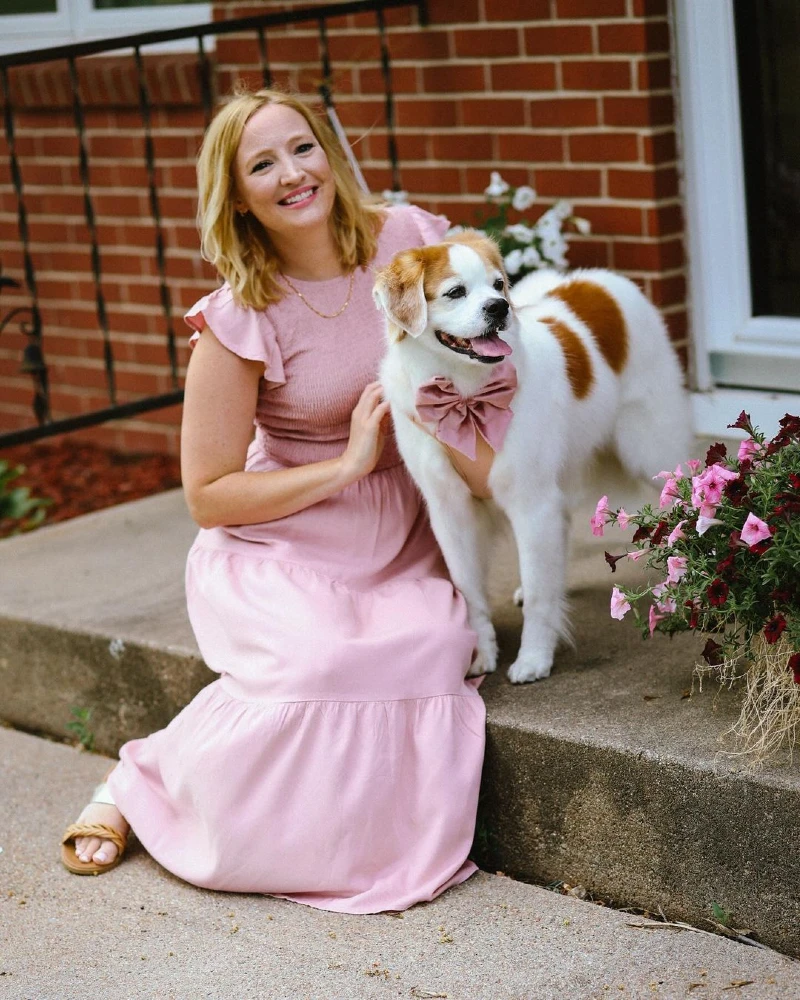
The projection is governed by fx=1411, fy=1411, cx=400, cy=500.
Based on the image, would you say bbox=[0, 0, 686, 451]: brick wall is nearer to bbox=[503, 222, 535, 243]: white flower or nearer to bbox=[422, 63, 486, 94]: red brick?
bbox=[422, 63, 486, 94]: red brick

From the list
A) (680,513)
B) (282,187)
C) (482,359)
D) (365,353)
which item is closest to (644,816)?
(680,513)

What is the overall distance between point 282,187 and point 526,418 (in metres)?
0.72

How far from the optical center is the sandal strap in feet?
9.80

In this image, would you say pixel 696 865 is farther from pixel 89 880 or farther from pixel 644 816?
pixel 89 880

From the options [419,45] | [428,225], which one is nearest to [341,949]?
[428,225]

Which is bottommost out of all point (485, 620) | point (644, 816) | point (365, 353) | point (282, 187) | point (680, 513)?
point (644, 816)

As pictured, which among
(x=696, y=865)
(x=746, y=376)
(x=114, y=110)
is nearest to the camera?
(x=696, y=865)

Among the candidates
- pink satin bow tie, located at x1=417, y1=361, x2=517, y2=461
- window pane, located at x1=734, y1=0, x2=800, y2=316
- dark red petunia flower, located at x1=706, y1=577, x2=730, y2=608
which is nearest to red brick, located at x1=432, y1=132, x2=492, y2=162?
window pane, located at x1=734, y1=0, x2=800, y2=316

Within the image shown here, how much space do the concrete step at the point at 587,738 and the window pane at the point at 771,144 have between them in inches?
41.2

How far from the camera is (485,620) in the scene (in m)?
3.05

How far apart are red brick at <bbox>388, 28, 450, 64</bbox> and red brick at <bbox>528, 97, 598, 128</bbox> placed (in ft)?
1.27

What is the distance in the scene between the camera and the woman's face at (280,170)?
Result: 2.96m

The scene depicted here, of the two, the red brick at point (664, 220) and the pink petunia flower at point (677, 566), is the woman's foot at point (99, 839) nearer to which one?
the pink petunia flower at point (677, 566)

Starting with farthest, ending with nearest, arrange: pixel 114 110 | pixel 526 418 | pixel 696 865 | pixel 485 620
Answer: pixel 114 110 < pixel 485 620 < pixel 526 418 < pixel 696 865
